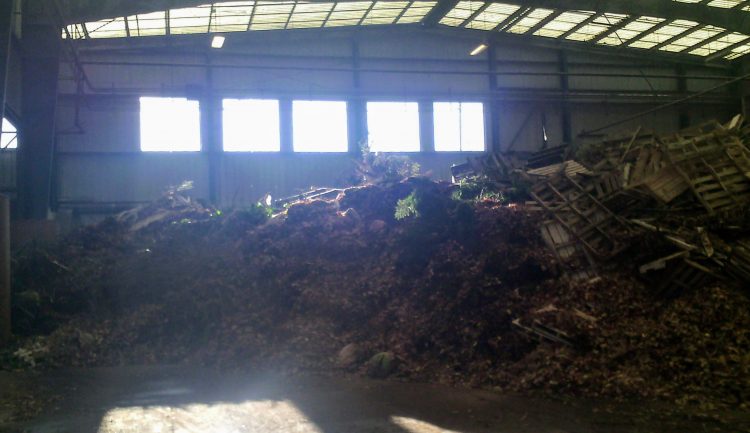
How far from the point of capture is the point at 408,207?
15422 millimetres

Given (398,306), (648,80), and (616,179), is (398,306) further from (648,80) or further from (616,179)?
(648,80)

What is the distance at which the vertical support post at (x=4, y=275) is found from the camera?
12578 mm

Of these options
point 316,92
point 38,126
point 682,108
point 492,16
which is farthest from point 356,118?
point 682,108

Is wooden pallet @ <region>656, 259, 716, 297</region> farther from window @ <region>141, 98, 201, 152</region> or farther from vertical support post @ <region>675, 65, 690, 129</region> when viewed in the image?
vertical support post @ <region>675, 65, 690, 129</region>

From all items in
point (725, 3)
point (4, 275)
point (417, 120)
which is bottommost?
point (4, 275)

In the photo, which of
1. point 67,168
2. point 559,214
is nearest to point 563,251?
point 559,214

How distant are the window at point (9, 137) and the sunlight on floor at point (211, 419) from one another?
1399 centimetres

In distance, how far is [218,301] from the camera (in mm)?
14094

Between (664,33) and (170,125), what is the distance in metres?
18.5

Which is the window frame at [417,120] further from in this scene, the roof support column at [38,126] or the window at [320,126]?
the roof support column at [38,126]

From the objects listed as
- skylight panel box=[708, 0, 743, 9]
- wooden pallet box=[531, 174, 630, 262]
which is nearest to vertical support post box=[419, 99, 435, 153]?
skylight panel box=[708, 0, 743, 9]

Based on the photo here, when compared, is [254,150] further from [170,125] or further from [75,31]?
[75,31]

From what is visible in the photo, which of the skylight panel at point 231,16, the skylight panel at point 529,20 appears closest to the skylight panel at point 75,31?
the skylight panel at point 231,16

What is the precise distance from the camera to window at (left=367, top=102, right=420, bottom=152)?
2570cm
